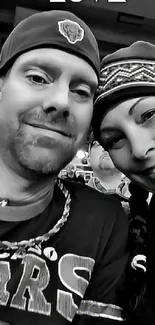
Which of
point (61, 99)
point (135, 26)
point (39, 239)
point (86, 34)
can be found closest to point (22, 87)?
point (61, 99)

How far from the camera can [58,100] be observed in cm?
79

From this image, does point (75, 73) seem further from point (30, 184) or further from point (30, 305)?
point (30, 305)

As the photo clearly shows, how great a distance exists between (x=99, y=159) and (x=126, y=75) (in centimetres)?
111

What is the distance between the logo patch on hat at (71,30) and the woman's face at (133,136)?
0.63ft

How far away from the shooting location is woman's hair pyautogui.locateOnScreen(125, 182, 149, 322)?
833 millimetres

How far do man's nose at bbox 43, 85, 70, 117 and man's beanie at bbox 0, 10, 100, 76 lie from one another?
0.10 metres

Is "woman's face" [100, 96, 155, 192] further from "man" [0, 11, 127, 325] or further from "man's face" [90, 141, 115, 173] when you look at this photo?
"man's face" [90, 141, 115, 173]

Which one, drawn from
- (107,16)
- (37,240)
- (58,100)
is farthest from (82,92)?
(107,16)

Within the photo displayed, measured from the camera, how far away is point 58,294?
2.62 ft

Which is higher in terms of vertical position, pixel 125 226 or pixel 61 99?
pixel 61 99

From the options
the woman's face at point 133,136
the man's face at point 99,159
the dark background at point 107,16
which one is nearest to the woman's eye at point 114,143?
the woman's face at point 133,136

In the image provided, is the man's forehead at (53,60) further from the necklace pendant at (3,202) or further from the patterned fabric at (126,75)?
the necklace pendant at (3,202)

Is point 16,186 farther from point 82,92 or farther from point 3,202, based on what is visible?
point 82,92

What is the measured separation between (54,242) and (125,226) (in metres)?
0.20
